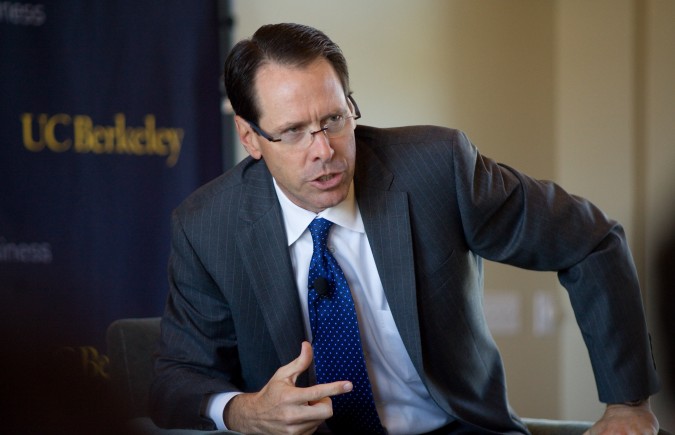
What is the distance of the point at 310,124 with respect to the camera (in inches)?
76.0

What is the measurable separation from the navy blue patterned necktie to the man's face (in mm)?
149

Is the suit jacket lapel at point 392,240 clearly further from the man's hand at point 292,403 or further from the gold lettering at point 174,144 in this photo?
the gold lettering at point 174,144

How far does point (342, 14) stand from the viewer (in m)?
3.69

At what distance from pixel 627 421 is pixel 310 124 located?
0.91 meters

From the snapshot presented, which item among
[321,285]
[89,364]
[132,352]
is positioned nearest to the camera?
[89,364]

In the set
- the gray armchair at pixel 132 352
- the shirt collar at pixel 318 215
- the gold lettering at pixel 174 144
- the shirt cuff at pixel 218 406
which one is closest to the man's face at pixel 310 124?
the shirt collar at pixel 318 215

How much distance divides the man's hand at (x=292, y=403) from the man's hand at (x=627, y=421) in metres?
0.58

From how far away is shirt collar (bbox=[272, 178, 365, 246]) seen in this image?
208 centimetres

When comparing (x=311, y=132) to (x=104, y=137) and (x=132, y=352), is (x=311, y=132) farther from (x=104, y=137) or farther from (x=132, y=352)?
(x=104, y=137)

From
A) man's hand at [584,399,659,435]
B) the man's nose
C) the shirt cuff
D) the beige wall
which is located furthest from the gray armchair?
the beige wall

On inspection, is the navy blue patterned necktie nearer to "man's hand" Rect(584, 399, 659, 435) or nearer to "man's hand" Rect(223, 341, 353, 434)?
"man's hand" Rect(223, 341, 353, 434)

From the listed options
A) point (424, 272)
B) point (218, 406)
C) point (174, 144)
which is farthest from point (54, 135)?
point (424, 272)

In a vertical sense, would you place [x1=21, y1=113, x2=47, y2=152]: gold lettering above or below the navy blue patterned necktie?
above

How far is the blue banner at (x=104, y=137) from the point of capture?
2.95 meters
